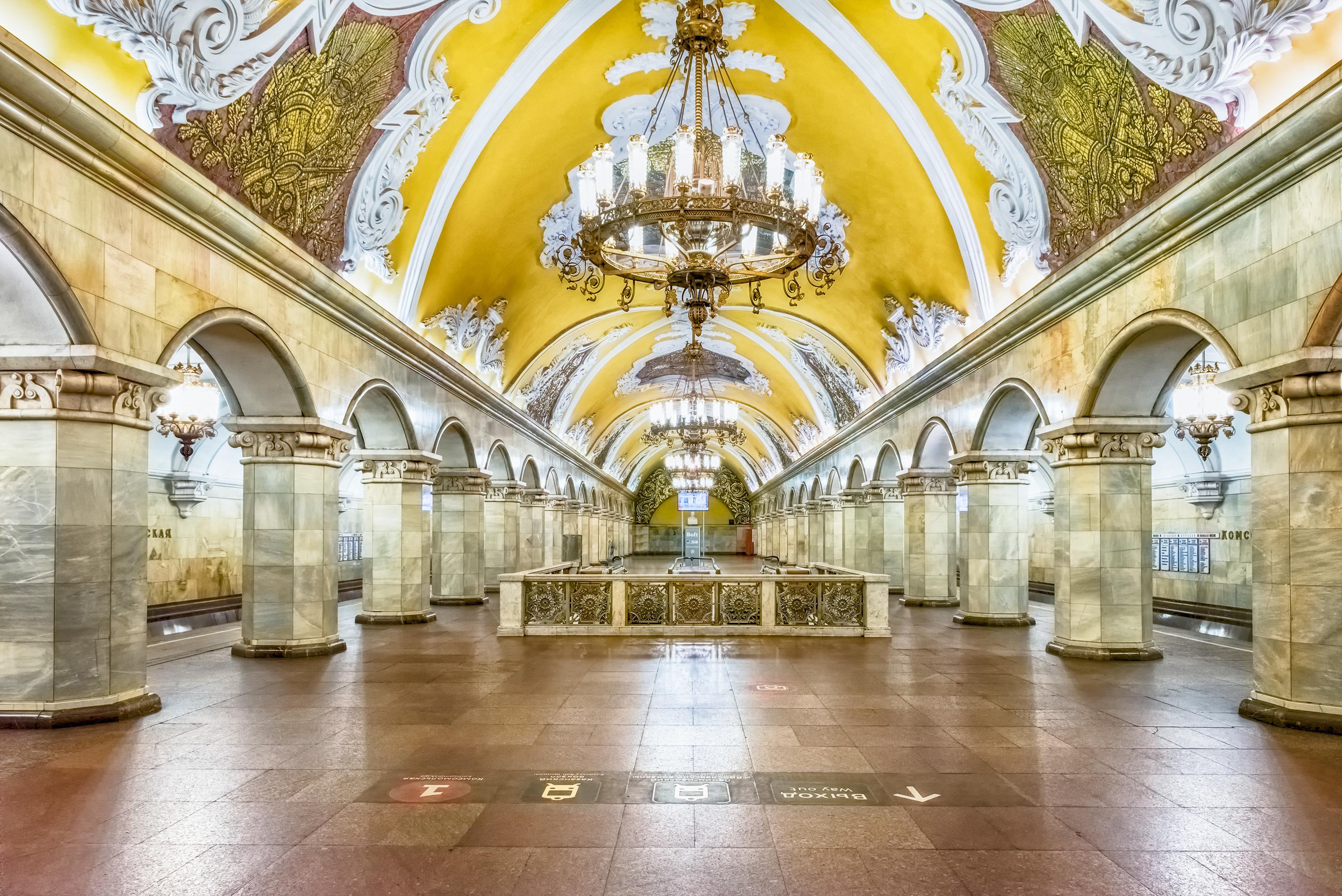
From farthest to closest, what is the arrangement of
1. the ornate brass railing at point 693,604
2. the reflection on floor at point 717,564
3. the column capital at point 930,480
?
1. the reflection on floor at point 717,564
2. the column capital at point 930,480
3. the ornate brass railing at point 693,604

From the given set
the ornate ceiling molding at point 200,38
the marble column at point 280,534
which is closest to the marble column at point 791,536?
the marble column at point 280,534

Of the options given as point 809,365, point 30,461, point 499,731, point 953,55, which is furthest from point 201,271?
point 809,365

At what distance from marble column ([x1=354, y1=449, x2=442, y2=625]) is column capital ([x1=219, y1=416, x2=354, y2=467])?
3.44 m

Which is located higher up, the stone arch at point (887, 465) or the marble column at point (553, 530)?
the stone arch at point (887, 465)

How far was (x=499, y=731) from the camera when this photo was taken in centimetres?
616

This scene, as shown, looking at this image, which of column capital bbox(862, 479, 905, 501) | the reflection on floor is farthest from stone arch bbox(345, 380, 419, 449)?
the reflection on floor

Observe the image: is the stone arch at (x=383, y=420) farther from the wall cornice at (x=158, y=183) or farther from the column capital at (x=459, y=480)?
the column capital at (x=459, y=480)

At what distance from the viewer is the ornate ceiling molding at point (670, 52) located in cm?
939

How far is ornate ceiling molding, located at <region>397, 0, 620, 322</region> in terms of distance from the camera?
9.36 meters

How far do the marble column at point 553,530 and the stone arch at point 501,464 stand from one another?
317 centimetres

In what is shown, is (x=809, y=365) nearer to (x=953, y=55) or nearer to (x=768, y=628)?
(x=768, y=628)

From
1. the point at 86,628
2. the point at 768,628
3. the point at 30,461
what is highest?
the point at 30,461

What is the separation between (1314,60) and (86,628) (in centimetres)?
917

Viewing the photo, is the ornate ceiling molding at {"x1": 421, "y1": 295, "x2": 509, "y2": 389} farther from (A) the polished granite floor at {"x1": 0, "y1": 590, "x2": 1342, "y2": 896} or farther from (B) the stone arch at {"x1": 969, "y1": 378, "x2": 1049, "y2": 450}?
(B) the stone arch at {"x1": 969, "y1": 378, "x2": 1049, "y2": 450}
